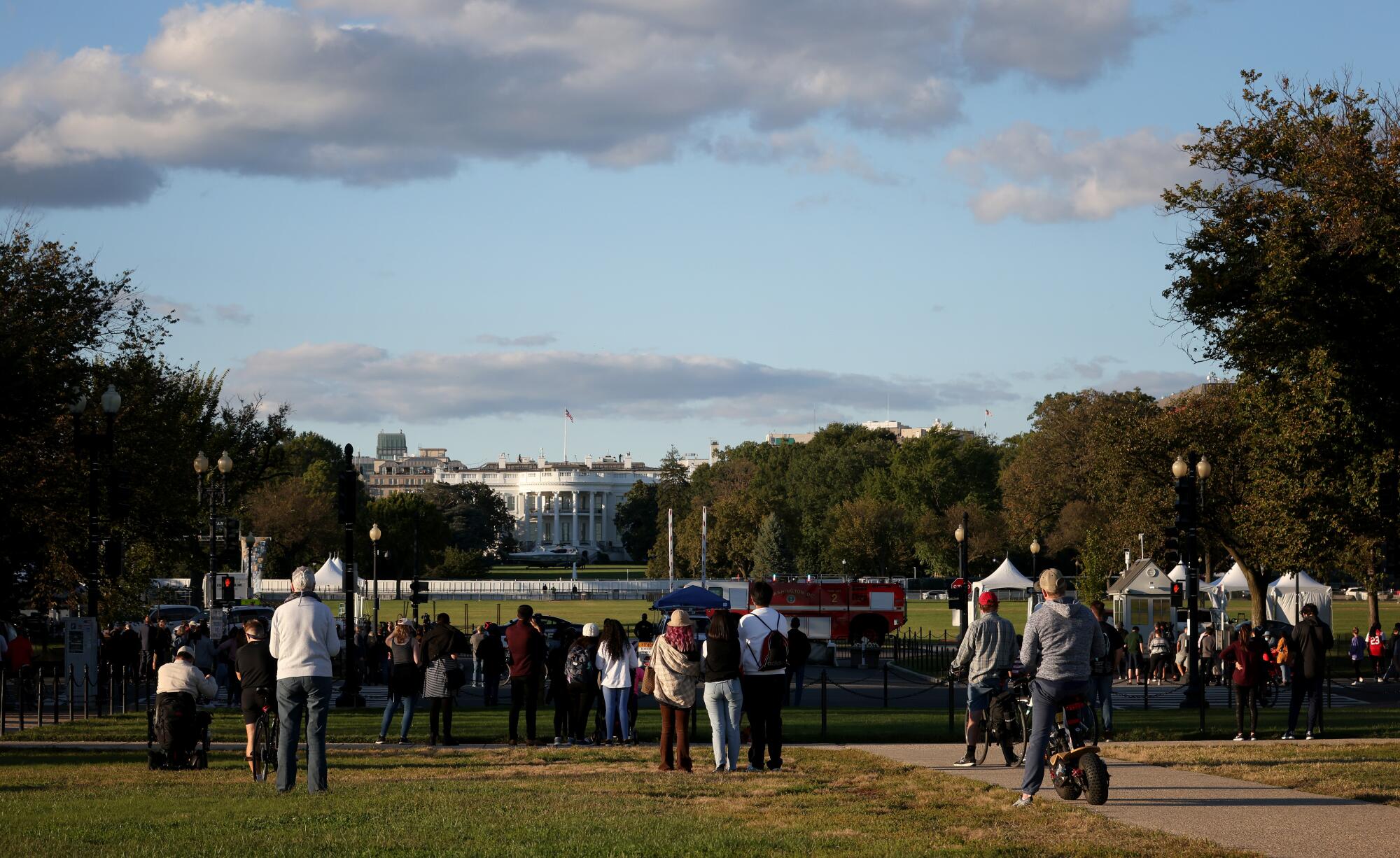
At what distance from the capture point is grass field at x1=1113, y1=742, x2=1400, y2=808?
13.2 meters

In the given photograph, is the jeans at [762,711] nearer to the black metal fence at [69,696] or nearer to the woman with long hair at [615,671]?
the woman with long hair at [615,671]

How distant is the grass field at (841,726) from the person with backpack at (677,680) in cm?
463

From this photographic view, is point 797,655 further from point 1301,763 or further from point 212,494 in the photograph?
point 212,494

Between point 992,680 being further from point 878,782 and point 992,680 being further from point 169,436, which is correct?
point 169,436

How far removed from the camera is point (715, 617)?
49.0 ft

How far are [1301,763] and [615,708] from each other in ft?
26.4

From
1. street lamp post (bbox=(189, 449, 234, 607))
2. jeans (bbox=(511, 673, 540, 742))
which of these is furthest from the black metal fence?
jeans (bbox=(511, 673, 540, 742))

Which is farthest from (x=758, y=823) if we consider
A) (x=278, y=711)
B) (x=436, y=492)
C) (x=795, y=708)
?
(x=436, y=492)

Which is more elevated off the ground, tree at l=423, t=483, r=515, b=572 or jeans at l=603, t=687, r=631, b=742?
tree at l=423, t=483, r=515, b=572

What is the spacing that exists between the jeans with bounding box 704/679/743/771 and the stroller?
18.0ft

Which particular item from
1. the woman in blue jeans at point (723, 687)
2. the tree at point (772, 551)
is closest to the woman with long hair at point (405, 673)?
the woman in blue jeans at point (723, 687)

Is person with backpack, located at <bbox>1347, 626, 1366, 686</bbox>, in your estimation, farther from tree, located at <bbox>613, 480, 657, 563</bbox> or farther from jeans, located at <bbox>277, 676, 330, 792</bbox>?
tree, located at <bbox>613, 480, 657, 563</bbox>

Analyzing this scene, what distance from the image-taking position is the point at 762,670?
590 inches

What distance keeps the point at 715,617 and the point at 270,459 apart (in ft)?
201
